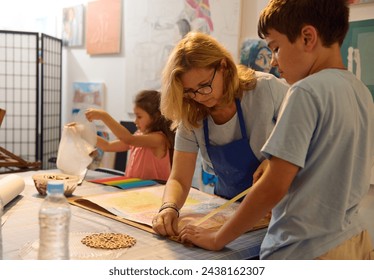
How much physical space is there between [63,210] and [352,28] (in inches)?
66.8

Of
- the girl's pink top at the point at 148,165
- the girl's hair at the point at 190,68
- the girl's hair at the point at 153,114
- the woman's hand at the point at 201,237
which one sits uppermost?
the girl's hair at the point at 190,68

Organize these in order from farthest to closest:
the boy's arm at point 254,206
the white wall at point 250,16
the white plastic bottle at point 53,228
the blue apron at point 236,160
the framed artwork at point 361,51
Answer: the white wall at point 250,16 → the framed artwork at point 361,51 → the blue apron at point 236,160 → the boy's arm at point 254,206 → the white plastic bottle at point 53,228

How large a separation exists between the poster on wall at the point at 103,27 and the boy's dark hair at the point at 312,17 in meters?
2.77

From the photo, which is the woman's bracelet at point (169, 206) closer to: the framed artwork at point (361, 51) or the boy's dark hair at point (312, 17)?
the boy's dark hair at point (312, 17)

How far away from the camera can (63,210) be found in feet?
2.30

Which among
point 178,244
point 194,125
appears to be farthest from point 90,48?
Result: point 178,244

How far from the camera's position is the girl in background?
206 centimetres

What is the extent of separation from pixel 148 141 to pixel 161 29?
49.2 inches

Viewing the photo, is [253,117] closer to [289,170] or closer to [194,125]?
[194,125]

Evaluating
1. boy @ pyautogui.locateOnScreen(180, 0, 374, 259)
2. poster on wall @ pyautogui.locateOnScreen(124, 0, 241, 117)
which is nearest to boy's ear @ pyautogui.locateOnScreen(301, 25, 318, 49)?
boy @ pyautogui.locateOnScreen(180, 0, 374, 259)

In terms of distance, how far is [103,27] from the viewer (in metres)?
3.54

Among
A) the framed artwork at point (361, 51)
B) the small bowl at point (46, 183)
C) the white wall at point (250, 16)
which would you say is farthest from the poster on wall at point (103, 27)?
the small bowl at point (46, 183)

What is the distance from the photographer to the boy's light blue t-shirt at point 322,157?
75 centimetres

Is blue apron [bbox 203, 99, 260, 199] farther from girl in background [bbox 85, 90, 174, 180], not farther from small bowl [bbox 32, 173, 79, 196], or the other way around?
girl in background [bbox 85, 90, 174, 180]
